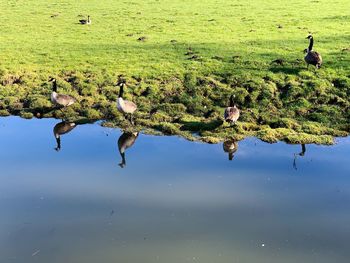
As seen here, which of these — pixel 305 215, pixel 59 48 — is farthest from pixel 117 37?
pixel 305 215

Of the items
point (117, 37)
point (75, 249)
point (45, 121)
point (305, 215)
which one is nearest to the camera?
point (75, 249)

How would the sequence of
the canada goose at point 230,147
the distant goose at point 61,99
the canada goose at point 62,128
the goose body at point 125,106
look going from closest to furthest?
the canada goose at point 230,147
the canada goose at point 62,128
the goose body at point 125,106
the distant goose at point 61,99

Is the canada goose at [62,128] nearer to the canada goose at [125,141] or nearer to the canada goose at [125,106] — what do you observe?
the canada goose at [125,106]

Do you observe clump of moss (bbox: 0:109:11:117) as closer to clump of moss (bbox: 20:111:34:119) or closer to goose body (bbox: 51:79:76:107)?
clump of moss (bbox: 20:111:34:119)

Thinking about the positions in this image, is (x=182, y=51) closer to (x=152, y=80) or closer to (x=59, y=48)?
(x=152, y=80)

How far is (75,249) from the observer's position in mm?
13734

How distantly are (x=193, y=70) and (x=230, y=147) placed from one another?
929cm

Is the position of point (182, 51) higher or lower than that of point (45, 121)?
higher

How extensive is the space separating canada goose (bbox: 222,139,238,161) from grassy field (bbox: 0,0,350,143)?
25.4 inches

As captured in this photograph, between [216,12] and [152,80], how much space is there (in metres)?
25.8

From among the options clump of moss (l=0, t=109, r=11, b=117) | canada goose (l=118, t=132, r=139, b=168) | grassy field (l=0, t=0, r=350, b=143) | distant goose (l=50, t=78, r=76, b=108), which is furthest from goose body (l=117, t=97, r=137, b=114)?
clump of moss (l=0, t=109, r=11, b=117)

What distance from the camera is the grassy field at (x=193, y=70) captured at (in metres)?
24.4

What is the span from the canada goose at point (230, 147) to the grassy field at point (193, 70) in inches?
25.4

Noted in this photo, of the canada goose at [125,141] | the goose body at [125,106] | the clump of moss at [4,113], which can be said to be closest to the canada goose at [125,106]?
the goose body at [125,106]
